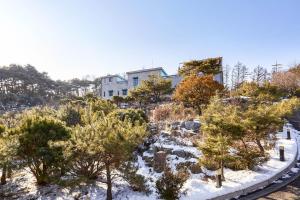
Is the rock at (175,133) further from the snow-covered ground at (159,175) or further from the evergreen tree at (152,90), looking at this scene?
the evergreen tree at (152,90)

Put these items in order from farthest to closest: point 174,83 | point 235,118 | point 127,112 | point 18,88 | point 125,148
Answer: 1. point 18,88
2. point 174,83
3. point 127,112
4. point 235,118
5. point 125,148

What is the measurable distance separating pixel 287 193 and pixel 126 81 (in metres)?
32.5

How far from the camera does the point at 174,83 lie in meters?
35.9

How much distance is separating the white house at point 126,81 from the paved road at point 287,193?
86.9 ft

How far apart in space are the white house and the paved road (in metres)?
26.5

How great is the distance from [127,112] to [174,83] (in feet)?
67.8

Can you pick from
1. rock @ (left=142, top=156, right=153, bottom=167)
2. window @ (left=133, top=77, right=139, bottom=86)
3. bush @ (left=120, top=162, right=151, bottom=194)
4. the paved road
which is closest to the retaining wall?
the paved road

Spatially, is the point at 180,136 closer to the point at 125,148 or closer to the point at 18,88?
the point at 125,148

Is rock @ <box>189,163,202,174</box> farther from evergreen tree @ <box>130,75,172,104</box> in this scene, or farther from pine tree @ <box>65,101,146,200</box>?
evergreen tree @ <box>130,75,172,104</box>

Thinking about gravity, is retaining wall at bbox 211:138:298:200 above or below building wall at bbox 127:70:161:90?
below

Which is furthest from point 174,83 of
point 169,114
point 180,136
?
point 180,136

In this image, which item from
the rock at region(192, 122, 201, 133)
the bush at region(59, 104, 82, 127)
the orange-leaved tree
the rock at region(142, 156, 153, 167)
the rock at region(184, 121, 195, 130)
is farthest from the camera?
the orange-leaved tree

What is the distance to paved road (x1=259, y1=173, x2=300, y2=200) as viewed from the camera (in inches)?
357

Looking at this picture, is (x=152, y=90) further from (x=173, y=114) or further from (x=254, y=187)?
(x=254, y=187)
